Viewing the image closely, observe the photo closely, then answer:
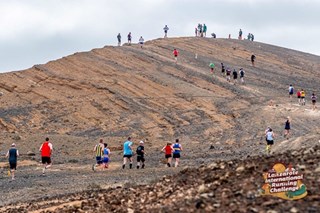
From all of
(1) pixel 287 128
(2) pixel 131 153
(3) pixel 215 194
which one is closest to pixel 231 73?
(1) pixel 287 128

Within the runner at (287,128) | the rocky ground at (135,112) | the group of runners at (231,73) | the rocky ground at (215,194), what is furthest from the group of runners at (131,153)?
the group of runners at (231,73)

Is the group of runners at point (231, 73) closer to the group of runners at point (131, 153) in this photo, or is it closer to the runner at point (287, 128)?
the runner at point (287, 128)

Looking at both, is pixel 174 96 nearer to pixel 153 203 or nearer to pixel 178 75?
pixel 178 75

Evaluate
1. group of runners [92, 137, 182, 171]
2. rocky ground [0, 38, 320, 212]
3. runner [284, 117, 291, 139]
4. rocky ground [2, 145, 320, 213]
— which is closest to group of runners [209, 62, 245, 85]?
rocky ground [0, 38, 320, 212]

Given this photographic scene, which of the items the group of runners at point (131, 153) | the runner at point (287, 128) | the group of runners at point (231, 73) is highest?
the group of runners at point (231, 73)

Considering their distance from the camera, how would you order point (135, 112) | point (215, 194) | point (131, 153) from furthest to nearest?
point (135, 112) < point (131, 153) < point (215, 194)

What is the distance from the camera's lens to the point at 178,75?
4584 cm

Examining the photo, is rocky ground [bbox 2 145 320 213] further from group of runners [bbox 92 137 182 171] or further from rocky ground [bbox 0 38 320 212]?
group of runners [bbox 92 137 182 171]

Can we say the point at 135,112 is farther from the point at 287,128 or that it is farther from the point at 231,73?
the point at 231,73

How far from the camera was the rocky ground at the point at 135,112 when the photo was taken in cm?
2361

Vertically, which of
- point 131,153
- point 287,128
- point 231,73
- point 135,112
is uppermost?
point 231,73

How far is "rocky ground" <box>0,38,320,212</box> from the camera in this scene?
23609 mm

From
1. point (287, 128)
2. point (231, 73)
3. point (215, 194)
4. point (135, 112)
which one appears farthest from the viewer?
point (231, 73)

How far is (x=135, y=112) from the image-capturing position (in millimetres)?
38219
